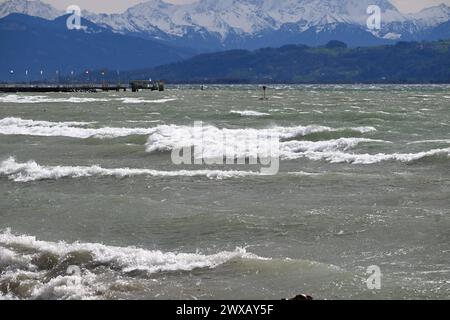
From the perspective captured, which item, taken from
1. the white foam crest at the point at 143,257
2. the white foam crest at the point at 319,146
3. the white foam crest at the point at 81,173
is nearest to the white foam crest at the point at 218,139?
the white foam crest at the point at 319,146

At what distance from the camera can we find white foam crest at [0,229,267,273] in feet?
43.2

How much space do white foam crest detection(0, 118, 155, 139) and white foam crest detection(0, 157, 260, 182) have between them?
14.4 metres

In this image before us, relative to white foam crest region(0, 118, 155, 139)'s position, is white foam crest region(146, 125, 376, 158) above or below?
above

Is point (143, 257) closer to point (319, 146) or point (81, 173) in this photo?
point (81, 173)

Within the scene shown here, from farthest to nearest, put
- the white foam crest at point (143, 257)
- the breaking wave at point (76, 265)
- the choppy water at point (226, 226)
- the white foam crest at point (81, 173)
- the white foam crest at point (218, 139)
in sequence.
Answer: the white foam crest at point (218, 139), the white foam crest at point (81, 173), the white foam crest at point (143, 257), the choppy water at point (226, 226), the breaking wave at point (76, 265)

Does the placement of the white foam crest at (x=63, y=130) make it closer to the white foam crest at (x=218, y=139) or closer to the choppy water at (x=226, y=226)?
the white foam crest at (x=218, y=139)

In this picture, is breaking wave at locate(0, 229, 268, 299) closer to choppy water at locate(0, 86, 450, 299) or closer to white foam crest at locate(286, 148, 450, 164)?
choppy water at locate(0, 86, 450, 299)

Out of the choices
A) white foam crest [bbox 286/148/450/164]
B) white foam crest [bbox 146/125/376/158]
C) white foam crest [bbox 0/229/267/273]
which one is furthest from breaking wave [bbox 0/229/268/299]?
white foam crest [bbox 146/125/376/158]

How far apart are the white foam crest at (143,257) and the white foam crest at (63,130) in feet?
84.8

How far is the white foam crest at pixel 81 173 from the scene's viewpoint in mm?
23969

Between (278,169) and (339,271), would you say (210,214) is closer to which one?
(339,271)

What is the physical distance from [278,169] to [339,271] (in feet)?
42.6

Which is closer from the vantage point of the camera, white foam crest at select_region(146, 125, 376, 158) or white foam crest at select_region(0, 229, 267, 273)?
white foam crest at select_region(0, 229, 267, 273)
